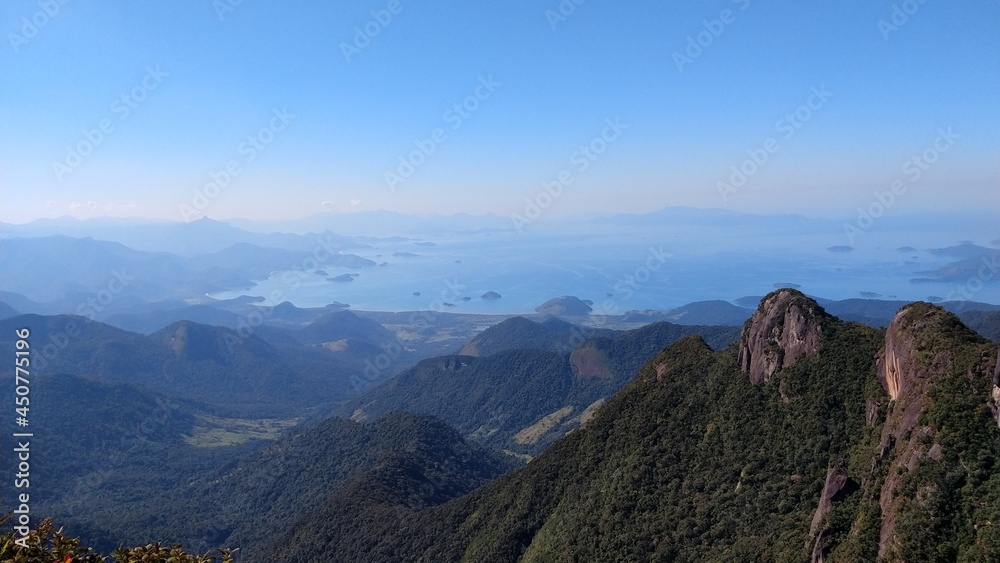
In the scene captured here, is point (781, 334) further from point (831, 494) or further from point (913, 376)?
point (831, 494)

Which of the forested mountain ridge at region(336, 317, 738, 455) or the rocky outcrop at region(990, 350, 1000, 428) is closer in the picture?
the rocky outcrop at region(990, 350, 1000, 428)

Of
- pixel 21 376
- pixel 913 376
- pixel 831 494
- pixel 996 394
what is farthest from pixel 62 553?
pixel 913 376

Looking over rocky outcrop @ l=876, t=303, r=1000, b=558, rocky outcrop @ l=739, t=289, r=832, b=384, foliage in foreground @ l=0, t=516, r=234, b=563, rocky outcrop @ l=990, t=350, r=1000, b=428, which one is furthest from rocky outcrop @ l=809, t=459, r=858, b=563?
foliage in foreground @ l=0, t=516, r=234, b=563

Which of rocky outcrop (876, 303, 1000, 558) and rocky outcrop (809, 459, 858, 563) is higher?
rocky outcrop (876, 303, 1000, 558)

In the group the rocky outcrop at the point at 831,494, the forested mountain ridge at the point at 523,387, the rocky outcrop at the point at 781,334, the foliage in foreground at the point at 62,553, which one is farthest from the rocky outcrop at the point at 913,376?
the forested mountain ridge at the point at 523,387

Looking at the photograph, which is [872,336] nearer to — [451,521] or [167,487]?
[451,521]

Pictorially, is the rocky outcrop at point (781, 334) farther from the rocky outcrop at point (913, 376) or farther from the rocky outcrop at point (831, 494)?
the rocky outcrop at point (831, 494)

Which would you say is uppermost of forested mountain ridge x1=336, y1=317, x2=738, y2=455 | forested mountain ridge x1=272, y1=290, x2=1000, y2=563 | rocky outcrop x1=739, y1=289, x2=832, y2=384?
rocky outcrop x1=739, y1=289, x2=832, y2=384

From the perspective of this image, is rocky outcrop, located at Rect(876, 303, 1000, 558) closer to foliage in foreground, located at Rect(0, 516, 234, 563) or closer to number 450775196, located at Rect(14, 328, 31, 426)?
foliage in foreground, located at Rect(0, 516, 234, 563)
